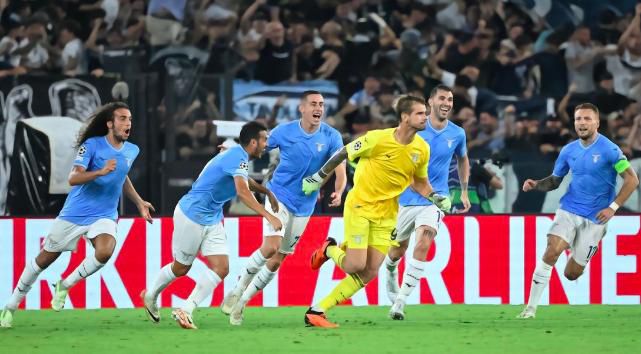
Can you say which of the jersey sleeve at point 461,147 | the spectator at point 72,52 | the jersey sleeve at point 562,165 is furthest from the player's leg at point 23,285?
the spectator at point 72,52

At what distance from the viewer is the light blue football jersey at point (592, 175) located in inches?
518

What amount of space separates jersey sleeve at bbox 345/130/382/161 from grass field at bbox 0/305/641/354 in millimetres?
1534

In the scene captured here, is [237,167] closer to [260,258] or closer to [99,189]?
[260,258]

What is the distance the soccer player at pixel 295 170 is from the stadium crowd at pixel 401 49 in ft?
14.9

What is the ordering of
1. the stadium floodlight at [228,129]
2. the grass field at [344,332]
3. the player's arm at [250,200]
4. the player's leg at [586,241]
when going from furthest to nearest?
the stadium floodlight at [228,129], the player's leg at [586,241], the player's arm at [250,200], the grass field at [344,332]

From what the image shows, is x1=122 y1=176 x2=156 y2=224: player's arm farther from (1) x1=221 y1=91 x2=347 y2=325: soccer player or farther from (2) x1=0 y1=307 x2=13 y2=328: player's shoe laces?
(2) x1=0 y1=307 x2=13 y2=328: player's shoe laces

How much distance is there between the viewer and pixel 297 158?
13.0m

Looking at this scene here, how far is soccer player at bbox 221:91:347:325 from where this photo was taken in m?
12.8

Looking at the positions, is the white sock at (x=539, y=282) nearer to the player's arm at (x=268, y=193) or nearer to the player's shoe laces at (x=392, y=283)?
the player's shoe laces at (x=392, y=283)

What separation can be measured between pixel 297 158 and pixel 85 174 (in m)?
2.18

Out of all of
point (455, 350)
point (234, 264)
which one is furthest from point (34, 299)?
point (455, 350)

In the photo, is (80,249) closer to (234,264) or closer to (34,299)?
(34,299)

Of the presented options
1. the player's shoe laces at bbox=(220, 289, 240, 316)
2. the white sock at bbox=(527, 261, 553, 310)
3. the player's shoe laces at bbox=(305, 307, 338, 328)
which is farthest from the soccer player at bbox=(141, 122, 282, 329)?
the white sock at bbox=(527, 261, 553, 310)

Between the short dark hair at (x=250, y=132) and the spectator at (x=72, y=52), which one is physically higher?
the spectator at (x=72, y=52)
